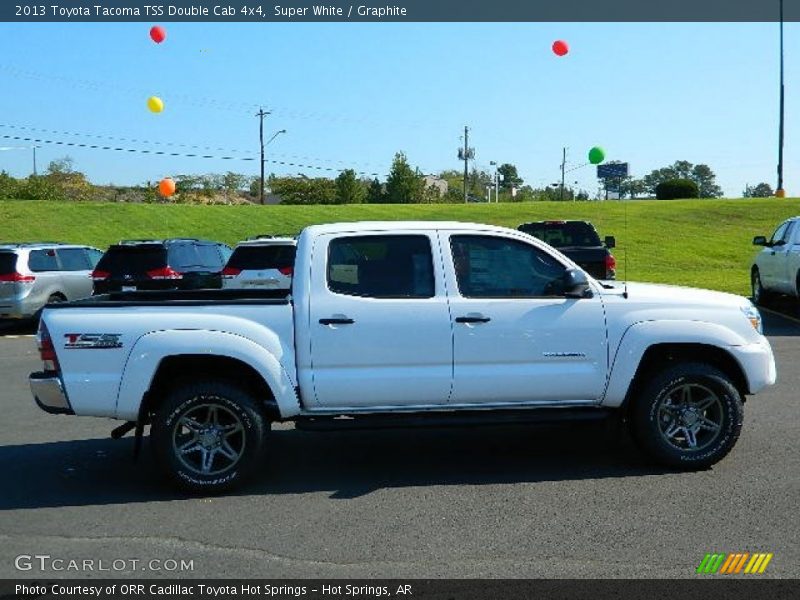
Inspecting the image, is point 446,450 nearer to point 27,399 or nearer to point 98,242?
point 27,399

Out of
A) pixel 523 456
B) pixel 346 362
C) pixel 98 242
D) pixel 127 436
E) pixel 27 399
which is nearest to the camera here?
pixel 346 362

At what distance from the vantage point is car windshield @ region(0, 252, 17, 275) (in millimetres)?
15906

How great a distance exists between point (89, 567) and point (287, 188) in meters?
84.6

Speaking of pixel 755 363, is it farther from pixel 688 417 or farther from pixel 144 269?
pixel 144 269

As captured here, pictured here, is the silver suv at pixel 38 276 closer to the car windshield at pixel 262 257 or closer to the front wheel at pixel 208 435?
the car windshield at pixel 262 257

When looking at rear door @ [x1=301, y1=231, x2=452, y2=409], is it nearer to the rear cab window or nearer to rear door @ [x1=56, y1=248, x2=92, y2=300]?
the rear cab window

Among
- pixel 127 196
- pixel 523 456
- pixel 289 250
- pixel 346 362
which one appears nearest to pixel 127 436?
pixel 346 362

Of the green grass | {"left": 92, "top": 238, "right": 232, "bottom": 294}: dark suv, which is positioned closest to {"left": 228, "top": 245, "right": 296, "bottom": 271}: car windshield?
{"left": 92, "top": 238, "right": 232, "bottom": 294}: dark suv

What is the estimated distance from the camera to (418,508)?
18.4ft

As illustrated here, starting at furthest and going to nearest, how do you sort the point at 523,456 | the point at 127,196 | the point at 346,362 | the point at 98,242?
the point at 127,196 < the point at 98,242 < the point at 523,456 < the point at 346,362

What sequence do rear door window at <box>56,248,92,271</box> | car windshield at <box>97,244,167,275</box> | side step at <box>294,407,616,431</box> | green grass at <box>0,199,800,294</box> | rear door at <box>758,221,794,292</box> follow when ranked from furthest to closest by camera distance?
1. green grass at <box>0,199,800,294</box>
2. rear door window at <box>56,248,92,271</box>
3. car windshield at <box>97,244,167,275</box>
4. rear door at <box>758,221,794,292</box>
5. side step at <box>294,407,616,431</box>

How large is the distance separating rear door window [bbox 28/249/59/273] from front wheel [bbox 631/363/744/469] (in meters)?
13.4

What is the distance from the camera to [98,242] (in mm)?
41531

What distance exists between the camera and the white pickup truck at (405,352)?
584 cm
